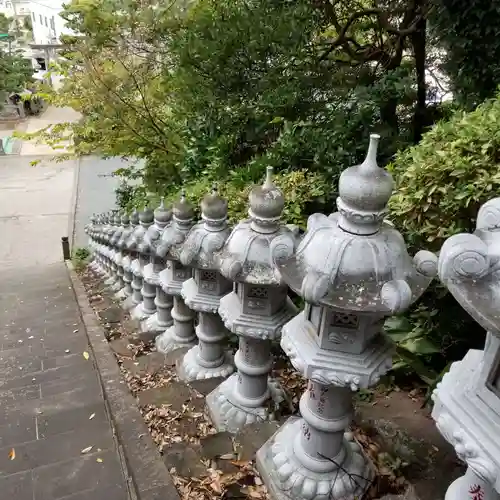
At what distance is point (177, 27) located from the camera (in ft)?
26.4

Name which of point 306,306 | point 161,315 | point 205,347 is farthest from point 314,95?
point 306,306

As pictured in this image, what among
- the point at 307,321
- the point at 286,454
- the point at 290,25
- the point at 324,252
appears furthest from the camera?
the point at 290,25

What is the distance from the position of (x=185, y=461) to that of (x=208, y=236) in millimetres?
1544

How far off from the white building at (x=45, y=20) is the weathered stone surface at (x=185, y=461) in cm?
3156

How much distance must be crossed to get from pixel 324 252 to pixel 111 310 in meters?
6.07

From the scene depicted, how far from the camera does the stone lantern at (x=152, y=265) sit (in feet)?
15.9

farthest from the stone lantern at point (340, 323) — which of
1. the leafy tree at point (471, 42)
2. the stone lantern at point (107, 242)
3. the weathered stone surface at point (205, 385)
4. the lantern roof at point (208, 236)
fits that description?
the stone lantern at point (107, 242)

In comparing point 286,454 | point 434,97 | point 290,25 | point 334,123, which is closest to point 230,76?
point 290,25

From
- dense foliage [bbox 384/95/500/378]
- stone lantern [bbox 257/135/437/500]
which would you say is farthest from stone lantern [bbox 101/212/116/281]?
stone lantern [bbox 257/135/437/500]

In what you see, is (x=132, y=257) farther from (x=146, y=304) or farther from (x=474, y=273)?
(x=474, y=273)

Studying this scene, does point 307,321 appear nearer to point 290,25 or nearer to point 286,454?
point 286,454

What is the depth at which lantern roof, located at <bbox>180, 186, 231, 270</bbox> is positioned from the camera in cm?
360

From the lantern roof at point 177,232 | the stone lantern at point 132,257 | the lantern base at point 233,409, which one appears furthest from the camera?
the stone lantern at point 132,257

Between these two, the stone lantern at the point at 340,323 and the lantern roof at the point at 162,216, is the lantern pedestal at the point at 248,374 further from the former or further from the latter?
the lantern roof at the point at 162,216
